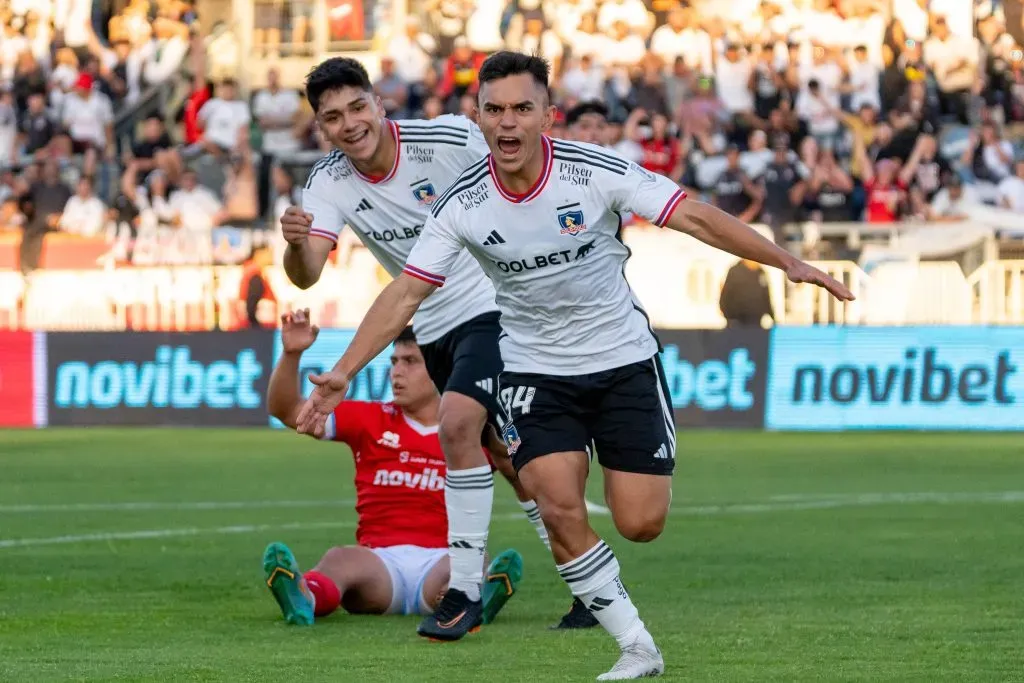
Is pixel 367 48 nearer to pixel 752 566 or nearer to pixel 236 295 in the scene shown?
pixel 236 295

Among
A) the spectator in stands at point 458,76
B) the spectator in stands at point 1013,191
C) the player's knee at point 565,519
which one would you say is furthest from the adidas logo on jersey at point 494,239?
the spectator in stands at point 458,76

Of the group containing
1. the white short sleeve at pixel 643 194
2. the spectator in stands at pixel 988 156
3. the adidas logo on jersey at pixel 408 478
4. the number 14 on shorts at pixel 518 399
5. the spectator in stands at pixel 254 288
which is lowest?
the spectator in stands at pixel 254 288

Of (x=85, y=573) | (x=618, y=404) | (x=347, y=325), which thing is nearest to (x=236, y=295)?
(x=347, y=325)

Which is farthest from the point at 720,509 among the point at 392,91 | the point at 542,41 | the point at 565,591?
the point at 542,41

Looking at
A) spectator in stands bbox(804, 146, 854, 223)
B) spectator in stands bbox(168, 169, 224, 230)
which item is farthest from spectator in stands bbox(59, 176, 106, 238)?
spectator in stands bbox(804, 146, 854, 223)

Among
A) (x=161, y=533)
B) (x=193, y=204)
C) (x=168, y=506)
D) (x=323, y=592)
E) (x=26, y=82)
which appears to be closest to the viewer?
(x=323, y=592)

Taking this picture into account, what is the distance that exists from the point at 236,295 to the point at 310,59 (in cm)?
1153

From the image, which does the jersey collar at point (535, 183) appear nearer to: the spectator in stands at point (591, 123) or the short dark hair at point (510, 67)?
the short dark hair at point (510, 67)

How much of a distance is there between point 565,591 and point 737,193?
14.8 meters

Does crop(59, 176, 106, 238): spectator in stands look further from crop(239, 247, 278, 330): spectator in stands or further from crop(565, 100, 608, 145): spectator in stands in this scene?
crop(565, 100, 608, 145): spectator in stands

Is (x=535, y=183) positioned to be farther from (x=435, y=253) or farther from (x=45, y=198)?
(x=45, y=198)

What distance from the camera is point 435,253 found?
21.8ft

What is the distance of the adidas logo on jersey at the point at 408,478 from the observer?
8297mm

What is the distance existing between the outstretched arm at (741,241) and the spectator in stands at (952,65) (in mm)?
19691
